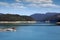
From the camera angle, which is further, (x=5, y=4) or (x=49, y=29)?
(x=49, y=29)

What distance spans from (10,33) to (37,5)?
39.2 inches

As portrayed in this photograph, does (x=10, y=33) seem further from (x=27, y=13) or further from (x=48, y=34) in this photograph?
(x=48, y=34)

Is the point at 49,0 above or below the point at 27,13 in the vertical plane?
above

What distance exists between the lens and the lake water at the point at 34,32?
3.79 m

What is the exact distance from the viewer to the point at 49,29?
4020mm

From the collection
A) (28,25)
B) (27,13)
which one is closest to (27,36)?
(28,25)

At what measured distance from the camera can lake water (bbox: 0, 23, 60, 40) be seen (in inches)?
149

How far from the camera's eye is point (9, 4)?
12.5 ft

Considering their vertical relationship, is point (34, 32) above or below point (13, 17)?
below

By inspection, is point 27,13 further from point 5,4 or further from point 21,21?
point 5,4

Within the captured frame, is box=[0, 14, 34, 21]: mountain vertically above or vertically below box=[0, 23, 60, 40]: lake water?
above

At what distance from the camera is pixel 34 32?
3930 mm

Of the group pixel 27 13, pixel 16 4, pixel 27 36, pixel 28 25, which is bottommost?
pixel 27 36

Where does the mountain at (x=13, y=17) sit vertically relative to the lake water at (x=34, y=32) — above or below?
above
